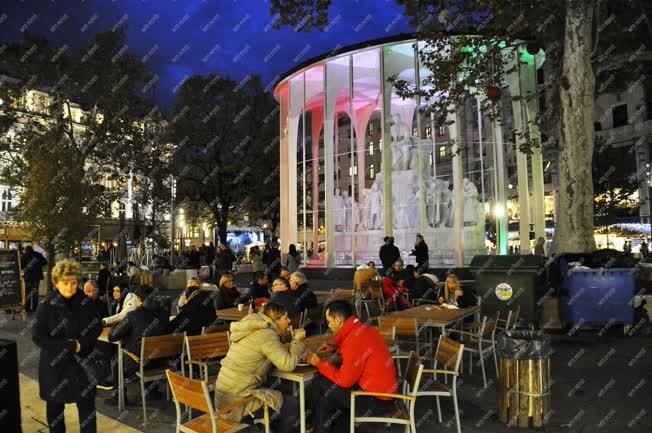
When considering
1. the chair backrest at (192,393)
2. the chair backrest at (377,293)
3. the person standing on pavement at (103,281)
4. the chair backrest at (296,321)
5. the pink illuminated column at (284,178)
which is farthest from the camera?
the pink illuminated column at (284,178)

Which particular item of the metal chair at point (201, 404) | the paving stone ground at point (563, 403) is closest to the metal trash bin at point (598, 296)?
the paving stone ground at point (563, 403)

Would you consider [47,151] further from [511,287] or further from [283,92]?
[511,287]

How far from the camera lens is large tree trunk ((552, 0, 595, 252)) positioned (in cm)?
1194

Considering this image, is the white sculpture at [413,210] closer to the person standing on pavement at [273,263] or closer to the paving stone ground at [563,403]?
the person standing on pavement at [273,263]

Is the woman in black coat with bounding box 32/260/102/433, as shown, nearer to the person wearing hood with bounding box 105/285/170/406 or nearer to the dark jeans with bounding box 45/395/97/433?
the dark jeans with bounding box 45/395/97/433

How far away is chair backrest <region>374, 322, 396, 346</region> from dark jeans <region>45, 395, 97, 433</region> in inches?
108

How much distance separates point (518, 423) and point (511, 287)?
4292mm

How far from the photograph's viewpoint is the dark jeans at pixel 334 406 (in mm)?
4066

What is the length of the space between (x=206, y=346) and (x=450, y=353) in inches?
92.7

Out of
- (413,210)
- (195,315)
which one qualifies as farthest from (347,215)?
(195,315)

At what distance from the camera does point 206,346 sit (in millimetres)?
5406

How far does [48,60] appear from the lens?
2211cm

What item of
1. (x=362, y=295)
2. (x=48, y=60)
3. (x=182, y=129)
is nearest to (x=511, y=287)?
(x=362, y=295)

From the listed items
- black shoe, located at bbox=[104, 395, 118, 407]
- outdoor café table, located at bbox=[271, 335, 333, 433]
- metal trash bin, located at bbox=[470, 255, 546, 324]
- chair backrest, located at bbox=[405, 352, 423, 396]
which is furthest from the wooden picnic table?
black shoe, located at bbox=[104, 395, 118, 407]
